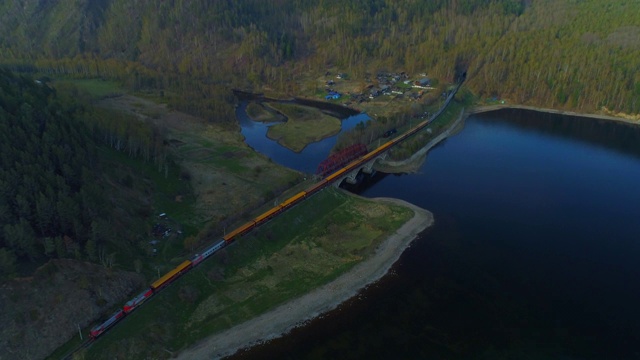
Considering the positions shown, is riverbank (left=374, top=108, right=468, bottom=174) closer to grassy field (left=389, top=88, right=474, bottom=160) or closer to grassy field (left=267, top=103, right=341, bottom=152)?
grassy field (left=389, top=88, right=474, bottom=160)

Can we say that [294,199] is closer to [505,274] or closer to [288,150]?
[288,150]

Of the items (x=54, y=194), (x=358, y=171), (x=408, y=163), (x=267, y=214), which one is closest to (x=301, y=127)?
(x=358, y=171)

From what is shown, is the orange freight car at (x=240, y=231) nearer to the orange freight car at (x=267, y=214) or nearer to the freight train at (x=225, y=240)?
the freight train at (x=225, y=240)

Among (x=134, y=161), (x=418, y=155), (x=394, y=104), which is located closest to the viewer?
(x=134, y=161)

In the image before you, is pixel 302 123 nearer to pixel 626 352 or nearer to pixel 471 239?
pixel 471 239

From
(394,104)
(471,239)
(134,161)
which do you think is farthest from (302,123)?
(471,239)
